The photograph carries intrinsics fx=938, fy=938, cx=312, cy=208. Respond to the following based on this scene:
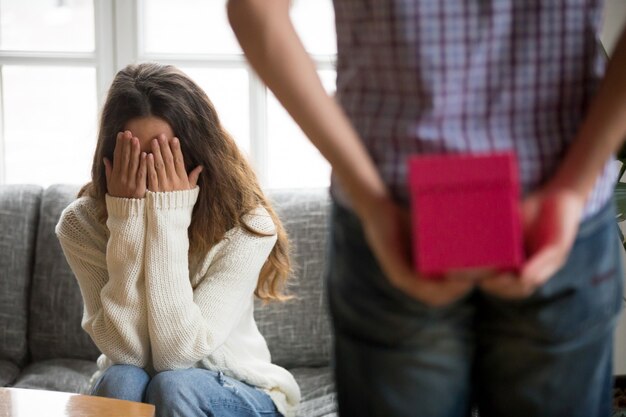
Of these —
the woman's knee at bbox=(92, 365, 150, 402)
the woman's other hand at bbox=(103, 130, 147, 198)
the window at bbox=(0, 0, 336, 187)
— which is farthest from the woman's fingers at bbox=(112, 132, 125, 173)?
the window at bbox=(0, 0, 336, 187)

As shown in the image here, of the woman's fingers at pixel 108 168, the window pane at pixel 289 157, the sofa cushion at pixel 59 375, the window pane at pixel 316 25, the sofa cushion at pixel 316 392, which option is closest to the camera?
the woman's fingers at pixel 108 168

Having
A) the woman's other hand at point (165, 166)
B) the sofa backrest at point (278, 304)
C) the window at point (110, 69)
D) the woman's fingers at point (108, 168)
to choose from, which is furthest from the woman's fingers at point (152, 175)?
the window at point (110, 69)

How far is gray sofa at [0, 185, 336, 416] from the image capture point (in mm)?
2512

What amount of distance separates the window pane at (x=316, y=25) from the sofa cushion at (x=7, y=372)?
126cm

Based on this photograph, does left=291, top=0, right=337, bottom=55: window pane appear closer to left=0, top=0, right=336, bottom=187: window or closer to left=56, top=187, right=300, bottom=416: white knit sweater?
left=0, top=0, right=336, bottom=187: window

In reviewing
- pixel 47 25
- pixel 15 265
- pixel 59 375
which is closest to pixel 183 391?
pixel 59 375

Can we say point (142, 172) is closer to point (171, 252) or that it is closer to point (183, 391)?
point (171, 252)

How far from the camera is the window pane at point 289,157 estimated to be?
2988mm

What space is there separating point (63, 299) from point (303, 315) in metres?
0.65

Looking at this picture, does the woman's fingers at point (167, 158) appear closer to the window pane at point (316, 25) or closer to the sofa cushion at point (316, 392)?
the sofa cushion at point (316, 392)

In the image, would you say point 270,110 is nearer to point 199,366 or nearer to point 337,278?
point 199,366

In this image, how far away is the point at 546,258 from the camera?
0.61 meters

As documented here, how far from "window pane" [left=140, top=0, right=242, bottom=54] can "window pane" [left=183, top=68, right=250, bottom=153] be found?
0.24 feet

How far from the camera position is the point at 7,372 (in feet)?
7.97
